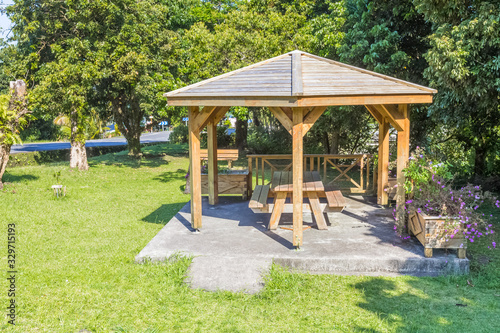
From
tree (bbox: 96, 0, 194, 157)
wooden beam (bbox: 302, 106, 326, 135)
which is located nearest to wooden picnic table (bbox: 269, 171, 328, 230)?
wooden beam (bbox: 302, 106, 326, 135)

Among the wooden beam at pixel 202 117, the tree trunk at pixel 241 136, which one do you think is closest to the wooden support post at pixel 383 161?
the wooden beam at pixel 202 117

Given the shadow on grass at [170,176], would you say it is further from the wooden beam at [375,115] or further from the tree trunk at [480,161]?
the tree trunk at [480,161]

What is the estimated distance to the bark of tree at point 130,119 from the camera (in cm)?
2061

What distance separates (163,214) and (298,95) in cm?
560

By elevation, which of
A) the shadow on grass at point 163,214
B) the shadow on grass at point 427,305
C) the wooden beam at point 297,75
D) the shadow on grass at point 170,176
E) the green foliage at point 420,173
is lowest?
the shadow on grass at point 427,305

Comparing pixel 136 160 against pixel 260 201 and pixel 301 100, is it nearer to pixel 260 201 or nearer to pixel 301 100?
pixel 260 201

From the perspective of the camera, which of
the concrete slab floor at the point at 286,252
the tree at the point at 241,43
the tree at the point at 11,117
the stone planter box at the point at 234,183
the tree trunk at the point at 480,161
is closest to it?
the concrete slab floor at the point at 286,252

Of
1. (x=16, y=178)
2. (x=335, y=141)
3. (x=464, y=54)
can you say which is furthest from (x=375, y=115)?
(x=16, y=178)

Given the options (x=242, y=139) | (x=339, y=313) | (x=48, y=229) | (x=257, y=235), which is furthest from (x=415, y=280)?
(x=242, y=139)

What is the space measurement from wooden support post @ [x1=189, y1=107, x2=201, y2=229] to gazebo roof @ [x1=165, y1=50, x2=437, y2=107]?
524 mm

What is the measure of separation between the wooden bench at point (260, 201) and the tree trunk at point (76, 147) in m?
11.2

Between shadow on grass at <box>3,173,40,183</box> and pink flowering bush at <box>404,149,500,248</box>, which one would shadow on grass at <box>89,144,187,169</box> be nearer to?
shadow on grass at <box>3,173,40,183</box>

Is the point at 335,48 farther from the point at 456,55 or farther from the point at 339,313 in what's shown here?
the point at 339,313

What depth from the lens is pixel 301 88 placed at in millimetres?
5816
